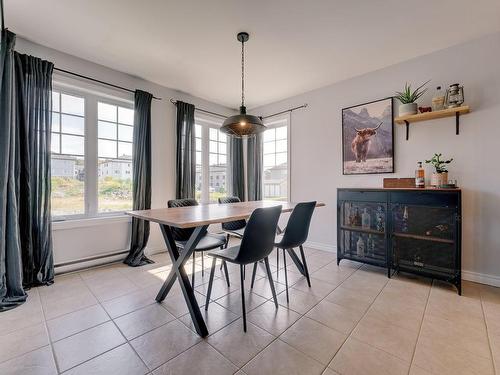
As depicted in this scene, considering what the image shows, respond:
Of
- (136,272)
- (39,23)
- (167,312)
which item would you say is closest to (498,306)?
(167,312)

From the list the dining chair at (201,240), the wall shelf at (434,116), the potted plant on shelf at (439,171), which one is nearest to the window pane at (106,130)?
the dining chair at (201,240)

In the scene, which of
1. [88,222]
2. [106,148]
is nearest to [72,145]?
[106,148]

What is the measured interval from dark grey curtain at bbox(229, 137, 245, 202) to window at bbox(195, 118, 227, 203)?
148mm

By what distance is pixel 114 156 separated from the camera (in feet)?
10.6

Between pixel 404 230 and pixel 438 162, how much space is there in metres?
0.85

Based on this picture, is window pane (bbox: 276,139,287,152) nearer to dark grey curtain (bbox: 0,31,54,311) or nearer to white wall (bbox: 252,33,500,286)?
white wall (bbox: 252,33,500,286)

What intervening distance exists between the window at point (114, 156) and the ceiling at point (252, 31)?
626 mm

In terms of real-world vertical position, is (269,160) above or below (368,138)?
below

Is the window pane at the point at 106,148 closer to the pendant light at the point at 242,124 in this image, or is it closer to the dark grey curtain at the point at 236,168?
the pendant light at the point at 242,124

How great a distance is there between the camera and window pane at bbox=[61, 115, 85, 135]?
281 centimetres

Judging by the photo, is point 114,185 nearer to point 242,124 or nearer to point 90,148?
point 90,148

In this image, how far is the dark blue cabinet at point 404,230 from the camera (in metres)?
2.35

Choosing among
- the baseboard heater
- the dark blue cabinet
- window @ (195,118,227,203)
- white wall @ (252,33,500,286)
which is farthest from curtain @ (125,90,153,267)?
white wall @ (252,33,500,286)

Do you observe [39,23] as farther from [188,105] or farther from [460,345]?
[460,345]
